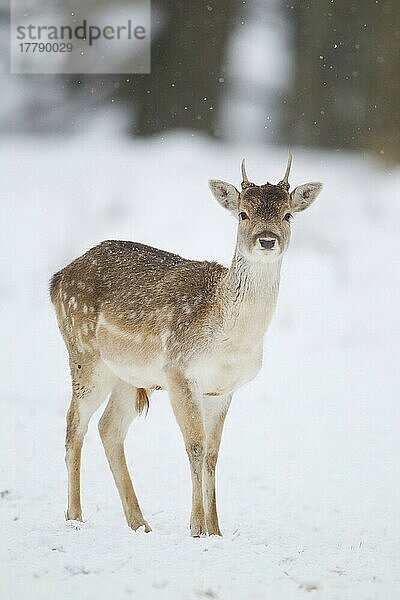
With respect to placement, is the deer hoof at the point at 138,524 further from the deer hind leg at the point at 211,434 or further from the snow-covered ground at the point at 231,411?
the deer hind leg at the point at 211,434

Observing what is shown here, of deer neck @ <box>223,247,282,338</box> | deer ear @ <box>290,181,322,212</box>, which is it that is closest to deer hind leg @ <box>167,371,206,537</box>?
deer neck @ <box>223,247,282,338</box>

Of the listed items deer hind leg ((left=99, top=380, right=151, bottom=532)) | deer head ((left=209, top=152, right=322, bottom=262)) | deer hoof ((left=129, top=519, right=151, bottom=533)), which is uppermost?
deer head ((left=209, top=152, right=322, bottom=262))

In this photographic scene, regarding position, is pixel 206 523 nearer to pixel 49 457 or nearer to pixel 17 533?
pixel 17 533

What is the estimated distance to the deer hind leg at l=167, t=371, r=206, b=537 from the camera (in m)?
6.64

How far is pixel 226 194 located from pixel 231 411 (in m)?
4.39

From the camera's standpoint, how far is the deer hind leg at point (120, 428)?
751 centimetres

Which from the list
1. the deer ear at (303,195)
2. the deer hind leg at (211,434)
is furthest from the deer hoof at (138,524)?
the deer ear at (303,195)

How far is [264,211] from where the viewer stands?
669 cm

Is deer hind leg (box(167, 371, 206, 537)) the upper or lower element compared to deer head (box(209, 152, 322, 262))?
lower

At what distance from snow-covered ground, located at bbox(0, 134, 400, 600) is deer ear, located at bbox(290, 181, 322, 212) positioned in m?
2.07

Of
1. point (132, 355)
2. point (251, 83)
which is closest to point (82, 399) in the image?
point (132, 355)
